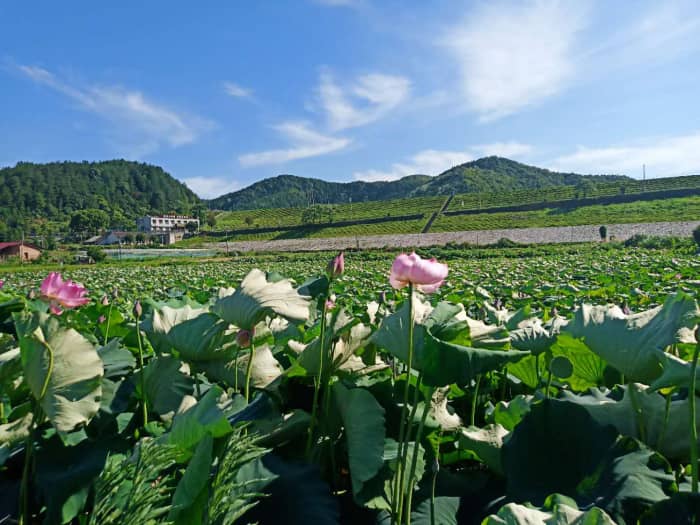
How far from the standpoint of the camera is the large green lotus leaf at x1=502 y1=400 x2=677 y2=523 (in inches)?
28.0

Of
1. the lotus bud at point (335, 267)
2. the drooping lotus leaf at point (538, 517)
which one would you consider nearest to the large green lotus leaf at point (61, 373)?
the lotus bud at point (335, 267)

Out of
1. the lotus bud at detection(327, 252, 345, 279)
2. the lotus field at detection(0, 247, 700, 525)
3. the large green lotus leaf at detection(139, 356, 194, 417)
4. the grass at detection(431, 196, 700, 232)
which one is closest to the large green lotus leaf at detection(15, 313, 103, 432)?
the lotus field at detection(0, 247, 700, 525)

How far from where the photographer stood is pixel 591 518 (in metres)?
0.52

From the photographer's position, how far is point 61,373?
30.9 inches

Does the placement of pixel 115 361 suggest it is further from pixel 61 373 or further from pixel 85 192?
pixel 85 192

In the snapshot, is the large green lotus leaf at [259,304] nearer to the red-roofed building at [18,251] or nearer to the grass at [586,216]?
the grass at [586,216]

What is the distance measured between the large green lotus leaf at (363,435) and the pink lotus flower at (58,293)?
0.79 m

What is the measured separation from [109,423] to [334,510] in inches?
21.4

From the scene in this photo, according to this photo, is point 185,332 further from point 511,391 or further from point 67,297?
point 511,391

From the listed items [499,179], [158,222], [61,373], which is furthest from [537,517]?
[499,179]

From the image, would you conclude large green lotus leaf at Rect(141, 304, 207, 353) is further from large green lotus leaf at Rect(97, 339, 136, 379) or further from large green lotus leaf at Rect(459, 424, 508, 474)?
large green lotus leaf at Rect(459, 424, 508, 474)

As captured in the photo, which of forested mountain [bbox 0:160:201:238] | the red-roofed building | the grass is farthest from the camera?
forested mountain [bbox 0:160:201:238]

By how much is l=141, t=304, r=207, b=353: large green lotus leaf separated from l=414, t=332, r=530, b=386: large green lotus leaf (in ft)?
2.20

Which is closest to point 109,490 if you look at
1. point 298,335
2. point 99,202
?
point 298,335
